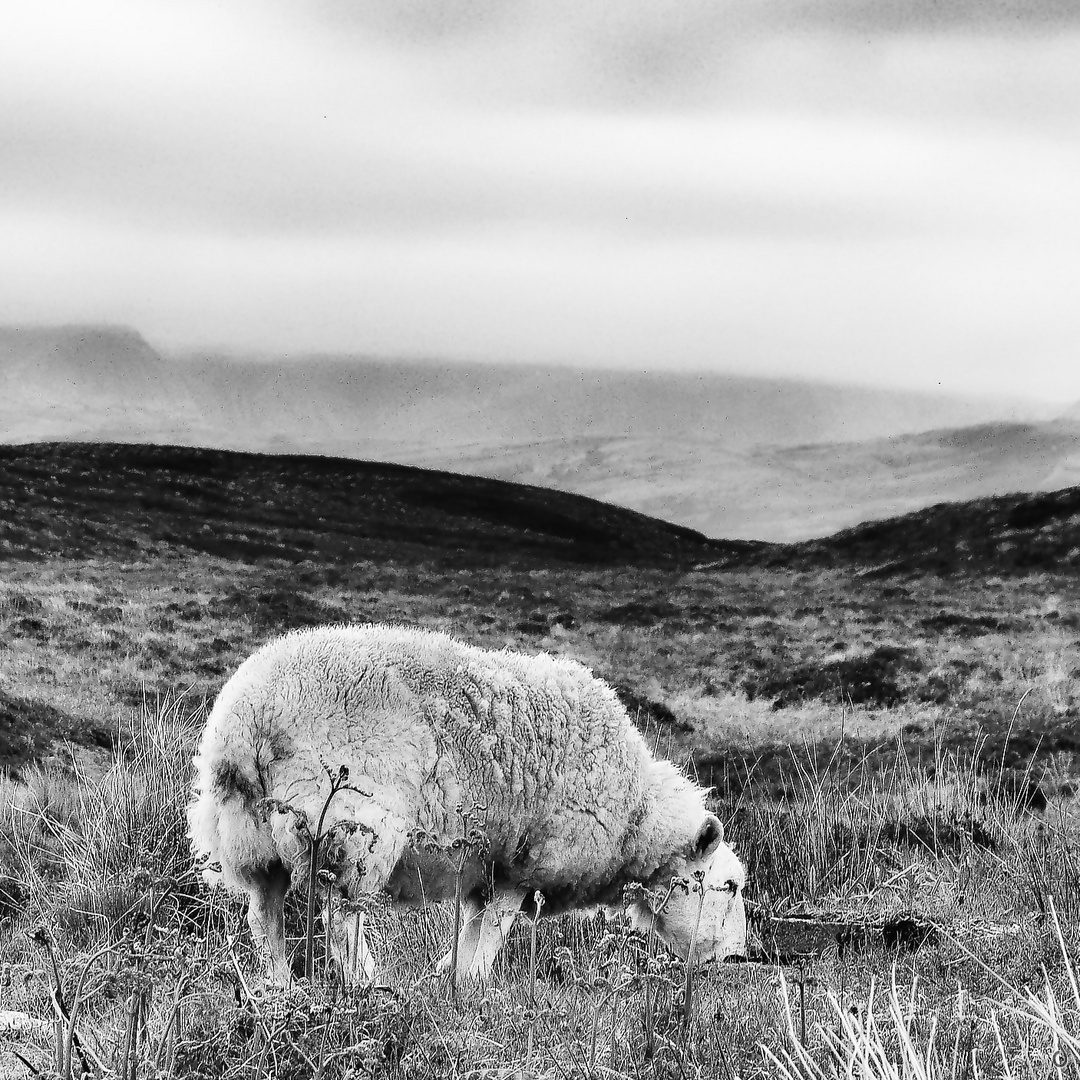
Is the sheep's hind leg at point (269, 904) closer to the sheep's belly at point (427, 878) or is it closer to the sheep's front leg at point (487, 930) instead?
the sheep's belly at point (427, 878)

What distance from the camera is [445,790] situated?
6.53 metres

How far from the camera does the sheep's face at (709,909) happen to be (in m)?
7.15

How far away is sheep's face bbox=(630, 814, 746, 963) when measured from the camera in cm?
715

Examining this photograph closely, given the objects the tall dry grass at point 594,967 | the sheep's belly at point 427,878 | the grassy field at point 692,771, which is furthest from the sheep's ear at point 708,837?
the sheep's belly at point 427,878

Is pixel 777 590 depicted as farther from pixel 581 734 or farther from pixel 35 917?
pixel 35 917

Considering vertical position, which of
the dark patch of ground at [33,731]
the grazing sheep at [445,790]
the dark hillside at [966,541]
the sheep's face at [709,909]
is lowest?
the sheep's face at [709,909]

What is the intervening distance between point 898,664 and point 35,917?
24.9 feet

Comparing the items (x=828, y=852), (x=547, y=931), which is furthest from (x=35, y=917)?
(x=828, y=852)

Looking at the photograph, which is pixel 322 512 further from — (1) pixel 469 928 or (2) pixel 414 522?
(1) pixel 469 928

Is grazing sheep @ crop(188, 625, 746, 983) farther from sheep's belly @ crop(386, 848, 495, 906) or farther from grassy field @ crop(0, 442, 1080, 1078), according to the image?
grassy field @ crop(0, 442, 1080, 1078)

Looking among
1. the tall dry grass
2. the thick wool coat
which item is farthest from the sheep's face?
the tall dry grass

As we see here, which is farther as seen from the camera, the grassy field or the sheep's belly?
the sheep's belly

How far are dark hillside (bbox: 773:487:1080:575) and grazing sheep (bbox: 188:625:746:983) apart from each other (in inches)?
→ 237

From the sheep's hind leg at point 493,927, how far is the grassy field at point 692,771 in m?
0.18
